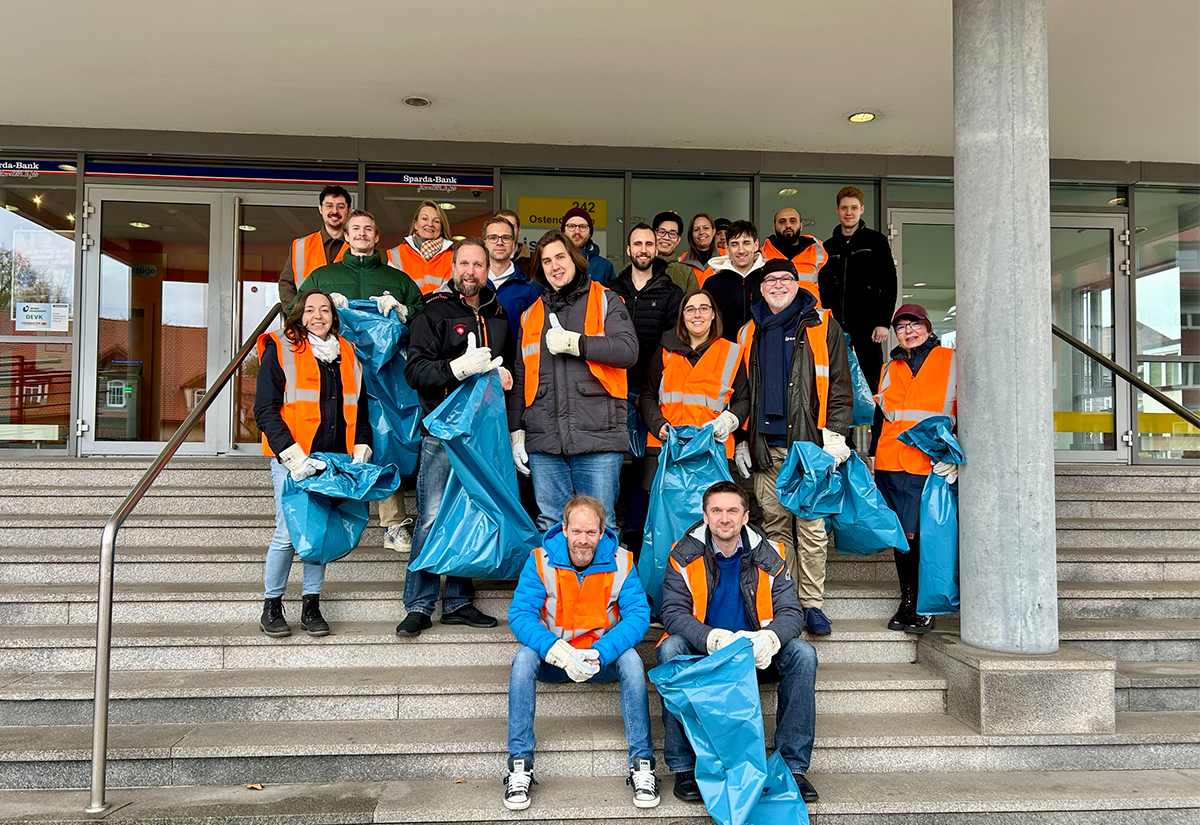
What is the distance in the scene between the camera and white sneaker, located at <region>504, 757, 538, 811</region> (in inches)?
117

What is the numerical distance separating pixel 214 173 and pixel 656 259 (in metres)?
4.38

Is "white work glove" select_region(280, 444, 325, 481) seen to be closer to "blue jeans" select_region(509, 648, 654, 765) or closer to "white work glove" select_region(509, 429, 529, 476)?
"white work glove" select_region(509, 429, 529, 476)

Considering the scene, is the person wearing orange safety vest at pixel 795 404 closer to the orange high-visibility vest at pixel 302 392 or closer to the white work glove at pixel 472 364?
the white work glove at pixel 472 364

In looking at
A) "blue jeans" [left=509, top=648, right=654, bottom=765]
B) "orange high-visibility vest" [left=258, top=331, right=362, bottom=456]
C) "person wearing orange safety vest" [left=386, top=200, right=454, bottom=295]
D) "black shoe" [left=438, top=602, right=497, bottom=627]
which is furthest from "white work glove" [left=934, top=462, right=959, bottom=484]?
"person wearing orange safety vest" [left=386, top=200, right=454, bottom=295]

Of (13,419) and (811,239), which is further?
(13,419)

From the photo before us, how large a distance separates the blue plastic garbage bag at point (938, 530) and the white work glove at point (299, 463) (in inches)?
108

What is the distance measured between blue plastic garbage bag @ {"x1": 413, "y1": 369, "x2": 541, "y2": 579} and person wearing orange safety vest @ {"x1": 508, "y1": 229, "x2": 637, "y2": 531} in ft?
A: 0.41

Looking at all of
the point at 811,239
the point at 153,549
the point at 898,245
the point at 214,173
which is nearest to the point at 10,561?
the point at 153,549

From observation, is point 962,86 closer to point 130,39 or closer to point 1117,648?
point 1117,648

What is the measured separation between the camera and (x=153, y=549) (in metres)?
4.71

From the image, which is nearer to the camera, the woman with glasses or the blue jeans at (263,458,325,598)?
the blue jeans at (263,458,325,598)

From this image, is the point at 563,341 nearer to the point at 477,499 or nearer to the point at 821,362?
the point at 477,499

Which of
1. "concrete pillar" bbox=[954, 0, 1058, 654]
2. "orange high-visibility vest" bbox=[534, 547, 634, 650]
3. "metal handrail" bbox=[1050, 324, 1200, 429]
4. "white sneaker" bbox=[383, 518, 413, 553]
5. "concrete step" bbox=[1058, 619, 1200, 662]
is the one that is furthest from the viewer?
"metal handrail" bbox=[1050, 324, 1200, 429]

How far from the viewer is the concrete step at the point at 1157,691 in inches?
148
